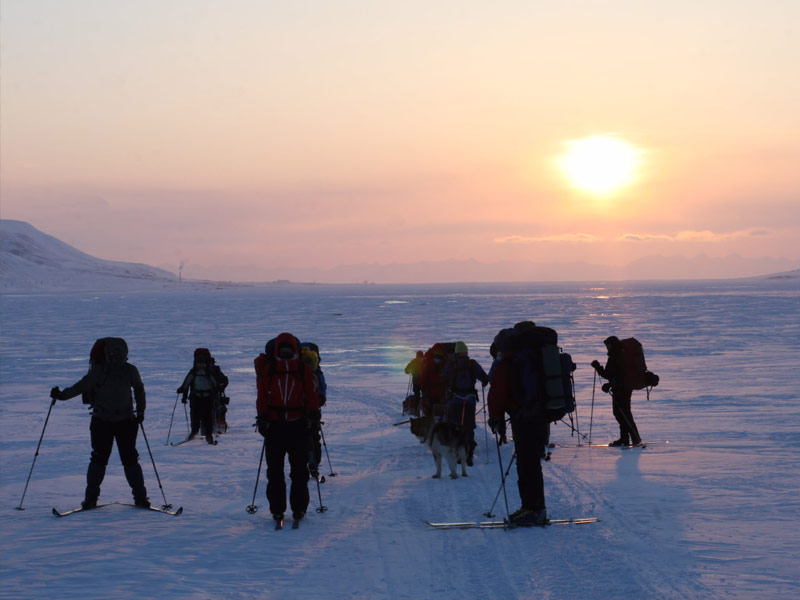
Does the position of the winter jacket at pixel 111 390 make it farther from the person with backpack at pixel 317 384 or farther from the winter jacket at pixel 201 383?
the winter jacket at pixel 201 383

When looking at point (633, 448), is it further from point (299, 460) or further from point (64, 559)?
point (64, 559)

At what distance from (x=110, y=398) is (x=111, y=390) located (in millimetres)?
72

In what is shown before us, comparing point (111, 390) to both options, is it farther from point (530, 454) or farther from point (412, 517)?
point (530, 454)

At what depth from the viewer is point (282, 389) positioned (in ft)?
23.6

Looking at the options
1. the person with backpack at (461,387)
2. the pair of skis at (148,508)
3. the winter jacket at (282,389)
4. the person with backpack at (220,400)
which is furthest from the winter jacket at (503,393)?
the person with backpack at (220,400)

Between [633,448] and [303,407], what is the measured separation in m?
5.70

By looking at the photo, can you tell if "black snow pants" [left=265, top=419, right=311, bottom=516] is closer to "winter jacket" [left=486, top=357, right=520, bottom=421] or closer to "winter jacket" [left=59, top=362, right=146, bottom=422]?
"winter jacket" [left=59, top=362, right=146, bottom=422]

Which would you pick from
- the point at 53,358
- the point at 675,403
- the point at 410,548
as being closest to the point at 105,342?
the point at 410,548

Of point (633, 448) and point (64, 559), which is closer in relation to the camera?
point (64, 559)

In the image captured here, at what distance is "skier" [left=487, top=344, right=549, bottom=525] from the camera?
7090 mm

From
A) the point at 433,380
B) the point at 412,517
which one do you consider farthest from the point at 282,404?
the point at 433,380

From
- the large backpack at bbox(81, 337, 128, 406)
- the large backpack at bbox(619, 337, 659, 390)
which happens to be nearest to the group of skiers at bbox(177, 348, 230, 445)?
the large backpack at bbox(81, 337, 128, 406)

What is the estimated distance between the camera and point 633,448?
11234 mm

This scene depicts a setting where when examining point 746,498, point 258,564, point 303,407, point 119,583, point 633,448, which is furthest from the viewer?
point 633,448
